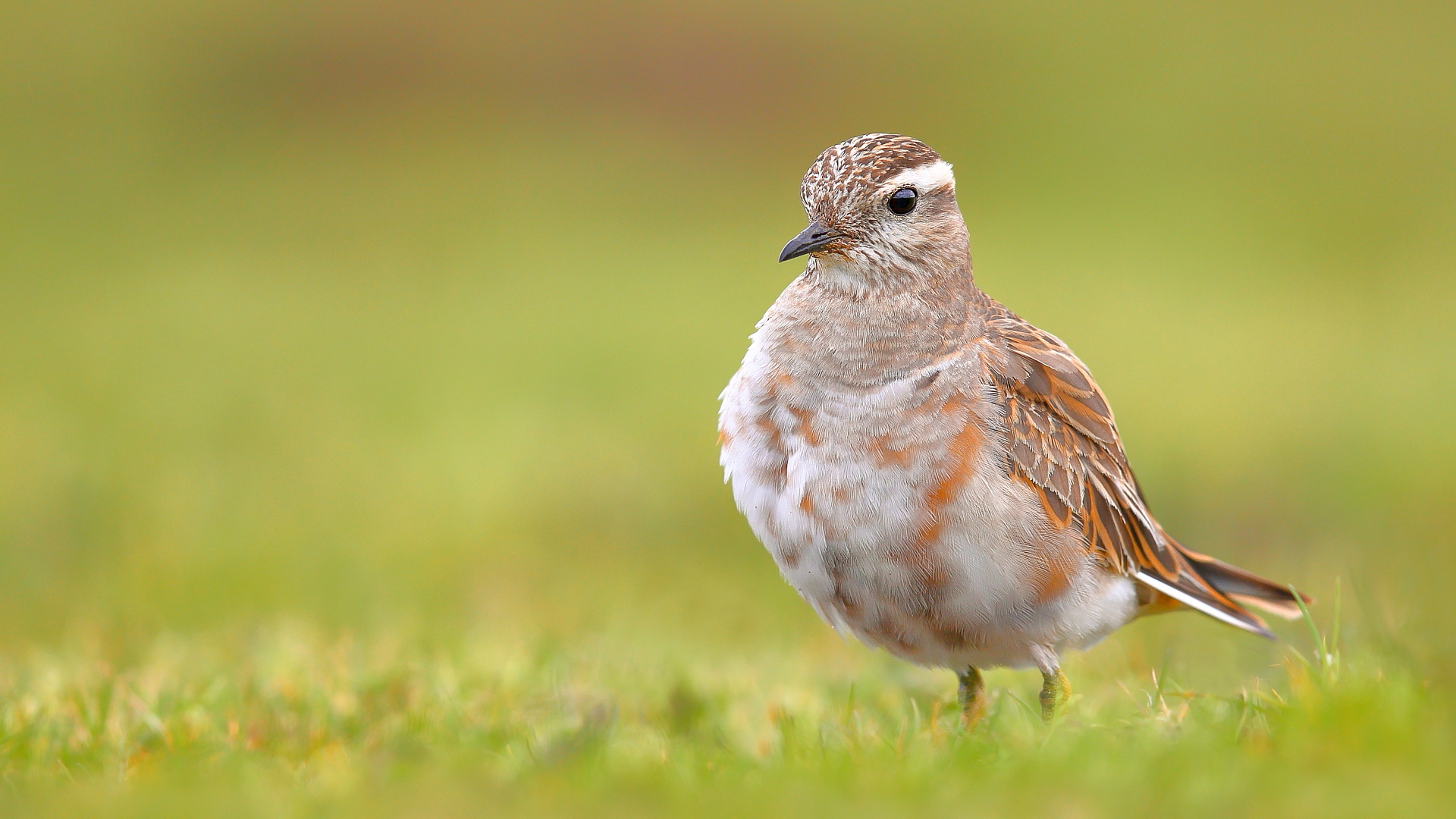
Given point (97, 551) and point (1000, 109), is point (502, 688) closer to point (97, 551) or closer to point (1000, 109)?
point (97, 551)

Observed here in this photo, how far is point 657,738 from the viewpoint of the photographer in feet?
19.0

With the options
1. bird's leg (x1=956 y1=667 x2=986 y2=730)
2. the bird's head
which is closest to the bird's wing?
the bird's head

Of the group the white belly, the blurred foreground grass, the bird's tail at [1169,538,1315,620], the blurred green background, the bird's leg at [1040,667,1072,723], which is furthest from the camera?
the blurred green background

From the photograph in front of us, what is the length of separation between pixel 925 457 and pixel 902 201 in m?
1.28

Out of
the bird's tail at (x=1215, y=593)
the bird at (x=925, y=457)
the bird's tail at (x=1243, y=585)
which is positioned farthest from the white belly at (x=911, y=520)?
the bird's tail at (x=1243, y=585)

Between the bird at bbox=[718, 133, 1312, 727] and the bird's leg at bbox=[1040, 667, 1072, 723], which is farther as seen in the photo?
the bird's leg at bbox=[1040, 667, 1072, 723]

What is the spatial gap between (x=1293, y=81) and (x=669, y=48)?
11090mm

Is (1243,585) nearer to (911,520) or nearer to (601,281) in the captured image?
(911,520)

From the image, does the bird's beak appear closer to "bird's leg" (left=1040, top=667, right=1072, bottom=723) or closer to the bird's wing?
the bird's wing

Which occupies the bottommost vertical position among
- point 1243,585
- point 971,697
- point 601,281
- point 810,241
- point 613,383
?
point 971,697

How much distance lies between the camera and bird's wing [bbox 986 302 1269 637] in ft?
19.8

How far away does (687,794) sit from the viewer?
4.41 m

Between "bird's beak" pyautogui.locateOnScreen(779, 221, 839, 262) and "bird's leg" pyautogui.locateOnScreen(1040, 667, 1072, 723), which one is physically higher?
"bird's beak" pyautogui.locateOnScreen(779, 221, 839, 262)

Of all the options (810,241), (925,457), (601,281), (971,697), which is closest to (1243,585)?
(971,697)
